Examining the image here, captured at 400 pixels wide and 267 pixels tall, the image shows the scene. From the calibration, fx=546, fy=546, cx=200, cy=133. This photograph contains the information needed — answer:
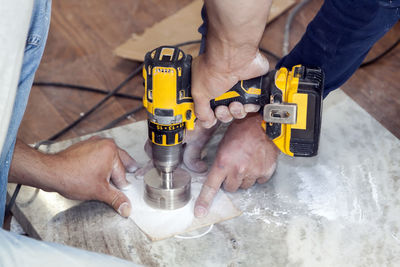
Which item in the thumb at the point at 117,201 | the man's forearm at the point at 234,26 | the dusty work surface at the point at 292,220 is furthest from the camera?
the thumb at the point at 117,201

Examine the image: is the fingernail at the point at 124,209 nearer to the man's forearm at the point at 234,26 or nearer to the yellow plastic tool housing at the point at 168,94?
the yellow plastic tool housing at the point at 168,94

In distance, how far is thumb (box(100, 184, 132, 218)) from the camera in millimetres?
1519

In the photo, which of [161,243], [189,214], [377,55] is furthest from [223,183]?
[377,55]

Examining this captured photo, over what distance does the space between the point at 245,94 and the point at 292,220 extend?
39cm

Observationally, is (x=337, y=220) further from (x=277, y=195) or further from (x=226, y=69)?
(x=226, y=69)

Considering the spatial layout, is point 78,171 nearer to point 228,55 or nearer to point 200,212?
point 200,212

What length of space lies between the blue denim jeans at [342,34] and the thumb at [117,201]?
22.3 inches

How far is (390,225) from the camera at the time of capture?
150 centimetres

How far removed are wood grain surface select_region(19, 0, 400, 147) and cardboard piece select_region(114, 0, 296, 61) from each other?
80 mm

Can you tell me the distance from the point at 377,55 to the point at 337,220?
1081 millimetres

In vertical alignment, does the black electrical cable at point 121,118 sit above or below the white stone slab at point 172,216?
below

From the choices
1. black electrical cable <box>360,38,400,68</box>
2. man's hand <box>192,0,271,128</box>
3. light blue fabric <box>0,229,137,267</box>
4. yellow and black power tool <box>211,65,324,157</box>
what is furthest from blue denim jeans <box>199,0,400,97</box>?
light blue fabric <box>0,229,137,267</box>

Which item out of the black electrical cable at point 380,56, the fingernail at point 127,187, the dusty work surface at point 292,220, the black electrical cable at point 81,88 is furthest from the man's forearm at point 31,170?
the black electrical cable at point 380,56

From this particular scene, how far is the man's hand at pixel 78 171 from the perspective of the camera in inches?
58.7
